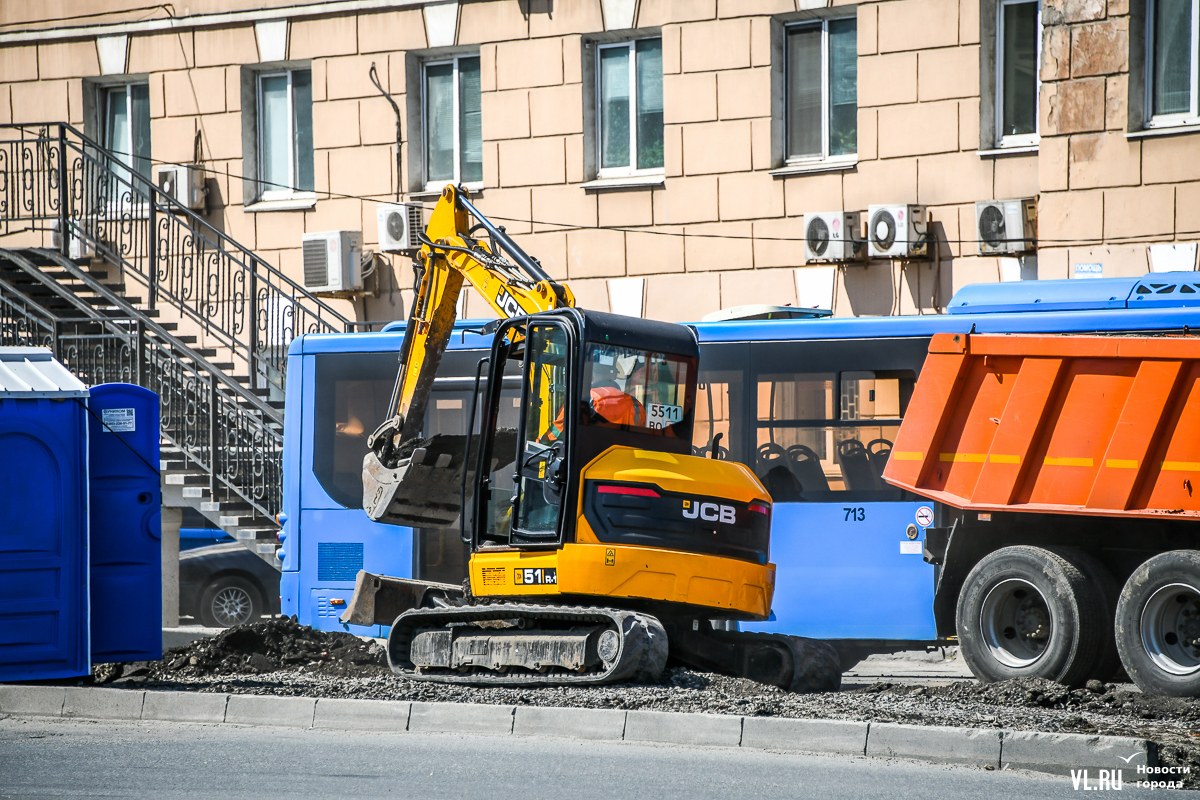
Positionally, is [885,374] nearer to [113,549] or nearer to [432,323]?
[432,323]

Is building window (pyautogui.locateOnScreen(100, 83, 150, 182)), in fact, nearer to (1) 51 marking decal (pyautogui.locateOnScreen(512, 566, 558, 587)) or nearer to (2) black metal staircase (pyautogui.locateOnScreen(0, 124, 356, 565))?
(2) black metal staircase (pyautogui.locateOnScreen(0, 124, 356, 565))

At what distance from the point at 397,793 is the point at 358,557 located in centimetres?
704

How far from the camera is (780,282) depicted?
18.5 meters

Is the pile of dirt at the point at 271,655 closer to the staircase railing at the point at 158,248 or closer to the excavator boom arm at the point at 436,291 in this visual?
the excavator boom arm at the point at 436,291

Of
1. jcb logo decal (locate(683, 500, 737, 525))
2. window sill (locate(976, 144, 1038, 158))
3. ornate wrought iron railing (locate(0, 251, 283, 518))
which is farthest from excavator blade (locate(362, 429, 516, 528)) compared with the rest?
window sill (locate(976, 144, 1038, 158))

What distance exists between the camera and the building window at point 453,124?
20.4 metres

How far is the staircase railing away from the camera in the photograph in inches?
736

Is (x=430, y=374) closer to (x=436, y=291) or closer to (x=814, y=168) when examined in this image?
(x=436, y=291)

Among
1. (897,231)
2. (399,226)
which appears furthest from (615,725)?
(399,226)

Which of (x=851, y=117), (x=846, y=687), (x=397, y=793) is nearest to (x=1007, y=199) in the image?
(x=851, y=117)

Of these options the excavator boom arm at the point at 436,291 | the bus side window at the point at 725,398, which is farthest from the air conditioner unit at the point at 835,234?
the excavator boom arm at the point at 436,291

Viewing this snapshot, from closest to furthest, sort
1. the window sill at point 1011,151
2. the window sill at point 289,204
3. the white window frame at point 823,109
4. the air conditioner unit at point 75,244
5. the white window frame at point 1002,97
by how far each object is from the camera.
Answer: the window sill at point 1011,151 → the white window frame at point 1002,97 → the white window frame at point 823,109 → the air conditioner unit at point 75,244 → the window sill at point 289,204

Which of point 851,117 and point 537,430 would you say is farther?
point 851,117

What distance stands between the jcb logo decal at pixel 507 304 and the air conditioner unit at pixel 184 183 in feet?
34.8
